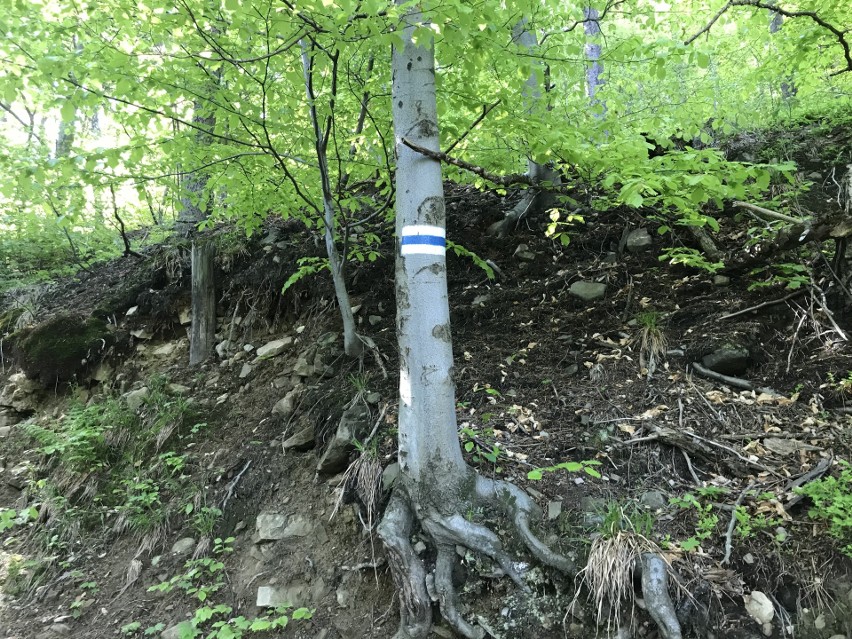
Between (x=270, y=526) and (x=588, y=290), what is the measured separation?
3.69 meters

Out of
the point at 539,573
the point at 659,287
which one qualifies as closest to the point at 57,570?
the point at 539,573

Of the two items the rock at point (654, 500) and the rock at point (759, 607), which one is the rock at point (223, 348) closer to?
the rock at point (654, 500)

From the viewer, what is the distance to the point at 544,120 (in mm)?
3578

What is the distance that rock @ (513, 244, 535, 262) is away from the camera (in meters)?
5.74

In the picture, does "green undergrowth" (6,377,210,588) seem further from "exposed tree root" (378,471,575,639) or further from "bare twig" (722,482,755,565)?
"bare twig" (722,482,755,565)

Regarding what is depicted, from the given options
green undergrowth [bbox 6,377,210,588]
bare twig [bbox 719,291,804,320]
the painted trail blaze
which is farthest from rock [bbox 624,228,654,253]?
green undergrowth [bbox 6,377,210,588]

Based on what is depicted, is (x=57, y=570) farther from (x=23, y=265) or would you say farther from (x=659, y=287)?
(x=23, y=265)

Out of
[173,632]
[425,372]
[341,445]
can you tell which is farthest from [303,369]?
[425,372]

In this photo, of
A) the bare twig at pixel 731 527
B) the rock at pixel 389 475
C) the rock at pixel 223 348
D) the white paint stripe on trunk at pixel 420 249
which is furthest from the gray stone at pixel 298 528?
the rock at pixel 223 348

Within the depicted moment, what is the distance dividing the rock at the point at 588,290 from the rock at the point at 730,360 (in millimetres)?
1299

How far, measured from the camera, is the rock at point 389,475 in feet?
11.5

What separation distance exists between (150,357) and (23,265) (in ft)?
13.9

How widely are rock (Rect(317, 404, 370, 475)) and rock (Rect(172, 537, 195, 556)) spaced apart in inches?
46.4

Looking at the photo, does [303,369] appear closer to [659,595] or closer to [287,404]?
[287,404]
